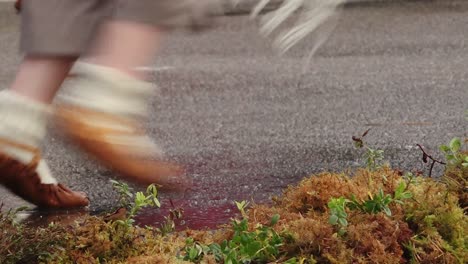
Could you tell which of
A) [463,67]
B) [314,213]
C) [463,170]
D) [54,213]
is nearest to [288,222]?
[314,213]

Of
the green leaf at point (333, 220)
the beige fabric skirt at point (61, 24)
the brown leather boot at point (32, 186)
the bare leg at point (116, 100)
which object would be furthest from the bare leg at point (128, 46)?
the green leaf at point (333, 220)

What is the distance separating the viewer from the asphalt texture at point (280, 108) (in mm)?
3865

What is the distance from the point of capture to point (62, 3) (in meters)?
2.62

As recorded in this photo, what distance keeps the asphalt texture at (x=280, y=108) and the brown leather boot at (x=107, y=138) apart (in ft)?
0.35

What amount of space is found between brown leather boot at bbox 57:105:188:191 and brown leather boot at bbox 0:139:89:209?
17cm

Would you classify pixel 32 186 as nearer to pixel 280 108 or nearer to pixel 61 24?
pixel 61 24

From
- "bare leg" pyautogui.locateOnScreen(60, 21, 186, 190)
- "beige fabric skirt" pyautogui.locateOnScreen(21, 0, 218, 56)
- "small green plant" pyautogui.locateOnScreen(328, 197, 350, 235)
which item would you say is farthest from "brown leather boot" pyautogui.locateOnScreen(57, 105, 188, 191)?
"small green plant" pyautogui.locateOnScreen(328, 197, 350, 235)

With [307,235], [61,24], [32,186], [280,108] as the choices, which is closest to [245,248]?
[307,235]

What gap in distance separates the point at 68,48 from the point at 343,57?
15.3 feet

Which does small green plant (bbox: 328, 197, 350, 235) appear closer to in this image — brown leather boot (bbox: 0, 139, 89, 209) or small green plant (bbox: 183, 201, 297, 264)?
small green plant (bbox: 183, 201, 297, 264)

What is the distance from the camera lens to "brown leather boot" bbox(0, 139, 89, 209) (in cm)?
252

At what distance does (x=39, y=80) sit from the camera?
8.31 ft

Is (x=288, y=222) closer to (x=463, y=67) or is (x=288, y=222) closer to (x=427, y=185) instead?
(x=427, y=185)

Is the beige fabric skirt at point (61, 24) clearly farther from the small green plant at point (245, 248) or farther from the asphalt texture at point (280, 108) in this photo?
the small green plant at point (245, 248)
